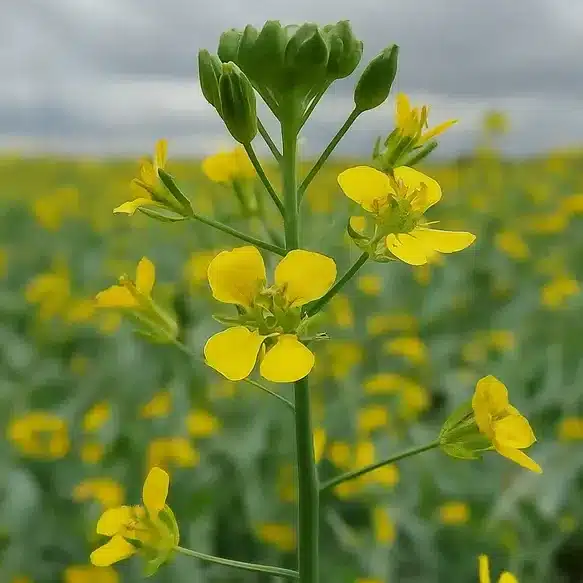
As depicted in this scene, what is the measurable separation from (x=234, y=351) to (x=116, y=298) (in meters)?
0.30

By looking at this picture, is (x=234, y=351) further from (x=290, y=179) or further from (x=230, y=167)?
(x=230, y=167)

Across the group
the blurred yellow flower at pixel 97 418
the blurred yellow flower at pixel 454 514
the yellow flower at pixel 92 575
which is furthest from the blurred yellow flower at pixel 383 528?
the blurred yellow flower at pixel 97 418

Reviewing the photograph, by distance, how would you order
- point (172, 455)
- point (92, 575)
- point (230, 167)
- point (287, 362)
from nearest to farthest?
point (287, 362) < point (230, 167) < point (92, 575) < point (172, 455)

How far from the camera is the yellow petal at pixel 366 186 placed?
0.80 m

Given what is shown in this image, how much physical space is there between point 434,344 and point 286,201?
2.36 metres

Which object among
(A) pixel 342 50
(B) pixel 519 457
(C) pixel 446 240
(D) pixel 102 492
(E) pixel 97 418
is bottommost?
(D) pixel 102 492

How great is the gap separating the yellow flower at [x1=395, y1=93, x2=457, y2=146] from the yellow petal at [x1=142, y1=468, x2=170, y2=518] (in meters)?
0.46

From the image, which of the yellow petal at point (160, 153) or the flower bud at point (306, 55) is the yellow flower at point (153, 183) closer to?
the yellow petal at point (160, 153)

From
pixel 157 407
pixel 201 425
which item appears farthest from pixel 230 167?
pixel 157 407

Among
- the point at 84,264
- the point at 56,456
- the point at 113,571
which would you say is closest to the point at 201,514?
the point at 113,571

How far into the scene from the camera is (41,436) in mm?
2453

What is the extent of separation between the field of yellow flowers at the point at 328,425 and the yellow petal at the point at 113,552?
0.93 feet

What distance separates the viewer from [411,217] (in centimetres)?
83

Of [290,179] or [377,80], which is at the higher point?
[377,80]
